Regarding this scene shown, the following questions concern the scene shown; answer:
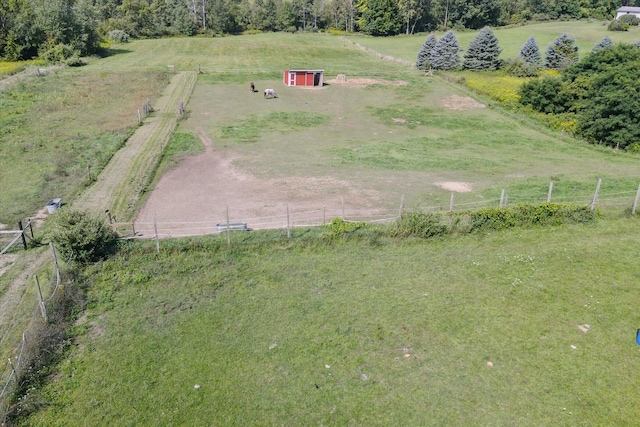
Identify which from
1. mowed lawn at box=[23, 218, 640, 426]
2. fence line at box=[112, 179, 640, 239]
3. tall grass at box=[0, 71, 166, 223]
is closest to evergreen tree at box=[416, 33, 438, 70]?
tall grass at box=[0, 71, 166, 223]

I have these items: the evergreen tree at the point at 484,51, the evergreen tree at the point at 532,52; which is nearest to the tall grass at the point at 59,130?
the evergreen tree at the point at 484,51

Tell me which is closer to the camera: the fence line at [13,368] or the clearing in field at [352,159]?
the fence line at [13,368]

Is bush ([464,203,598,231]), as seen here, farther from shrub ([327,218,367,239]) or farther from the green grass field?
shrub ([327,218,367,239])

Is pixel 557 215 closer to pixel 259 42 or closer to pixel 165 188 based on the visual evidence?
pixel 165 188

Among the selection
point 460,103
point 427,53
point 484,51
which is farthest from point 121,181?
point 427,53

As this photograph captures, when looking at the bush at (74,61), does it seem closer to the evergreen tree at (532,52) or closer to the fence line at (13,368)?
the evergreen tree at (532,52)
